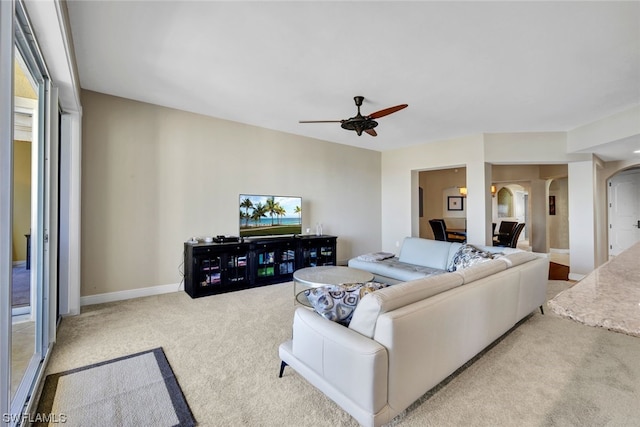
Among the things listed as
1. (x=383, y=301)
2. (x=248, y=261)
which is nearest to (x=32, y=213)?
(x=248, y=261)

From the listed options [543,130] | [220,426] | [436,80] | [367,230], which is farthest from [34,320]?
[543,130]

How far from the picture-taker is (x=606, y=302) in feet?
2.88

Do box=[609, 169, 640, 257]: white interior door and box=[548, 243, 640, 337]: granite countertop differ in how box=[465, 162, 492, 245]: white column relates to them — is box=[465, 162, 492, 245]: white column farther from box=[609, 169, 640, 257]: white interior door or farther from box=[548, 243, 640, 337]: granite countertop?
box=[548, 243, 640, 337]: granite countertop

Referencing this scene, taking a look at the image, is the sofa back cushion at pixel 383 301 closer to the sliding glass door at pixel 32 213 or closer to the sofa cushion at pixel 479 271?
the sofa cushion at pixel 479 271

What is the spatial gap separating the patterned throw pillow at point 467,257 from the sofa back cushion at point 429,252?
181 millimetres

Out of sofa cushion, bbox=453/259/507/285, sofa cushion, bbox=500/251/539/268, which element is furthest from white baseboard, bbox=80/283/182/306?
sofa cushion, bbox=500/251/539/268

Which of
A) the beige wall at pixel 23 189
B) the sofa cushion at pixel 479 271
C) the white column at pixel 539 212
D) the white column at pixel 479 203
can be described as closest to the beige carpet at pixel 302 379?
the sofa cushion at pixel 479 271

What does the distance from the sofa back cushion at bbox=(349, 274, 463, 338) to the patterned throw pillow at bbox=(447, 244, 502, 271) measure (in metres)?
1.60

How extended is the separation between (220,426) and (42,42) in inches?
113

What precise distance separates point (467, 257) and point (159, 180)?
165 inches

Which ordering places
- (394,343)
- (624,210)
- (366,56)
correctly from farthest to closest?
(624,210) < (366,56) < (394,343)

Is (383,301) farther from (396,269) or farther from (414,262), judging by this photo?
(414,262)

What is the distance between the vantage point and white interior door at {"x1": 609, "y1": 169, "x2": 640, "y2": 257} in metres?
6.52

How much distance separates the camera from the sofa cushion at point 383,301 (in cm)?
158
